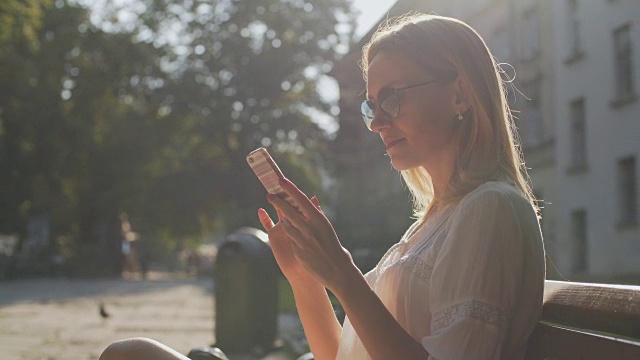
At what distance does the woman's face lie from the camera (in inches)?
107

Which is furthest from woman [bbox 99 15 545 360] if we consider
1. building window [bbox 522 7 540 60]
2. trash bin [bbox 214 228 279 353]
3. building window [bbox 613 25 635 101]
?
building window [bbox 522 7 540 60]

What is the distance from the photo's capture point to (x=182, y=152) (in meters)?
49.8

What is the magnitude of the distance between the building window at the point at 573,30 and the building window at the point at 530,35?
252 centimetres

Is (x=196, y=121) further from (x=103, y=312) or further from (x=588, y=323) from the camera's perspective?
(x=588, y=323)

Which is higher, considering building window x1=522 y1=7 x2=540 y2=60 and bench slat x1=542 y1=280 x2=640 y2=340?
building window x1=522 y1=7 x2=540 y2=60

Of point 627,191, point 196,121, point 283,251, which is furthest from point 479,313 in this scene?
point 196,121

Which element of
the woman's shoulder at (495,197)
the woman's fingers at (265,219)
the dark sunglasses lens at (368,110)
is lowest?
the woman's fingers at (265,219)

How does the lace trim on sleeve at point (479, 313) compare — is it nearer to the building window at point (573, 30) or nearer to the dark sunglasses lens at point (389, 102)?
the dark sunglasses lens at point (389, 102)

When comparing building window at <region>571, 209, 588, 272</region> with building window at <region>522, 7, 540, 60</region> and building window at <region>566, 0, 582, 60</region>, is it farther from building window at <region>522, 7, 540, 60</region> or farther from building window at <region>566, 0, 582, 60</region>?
building window at <region>522, 7, 540, 60</region>

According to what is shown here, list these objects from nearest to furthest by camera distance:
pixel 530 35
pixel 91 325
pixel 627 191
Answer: pixel 91 325
pixel 627 191
pixel 530 35

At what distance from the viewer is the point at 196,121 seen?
151 feet

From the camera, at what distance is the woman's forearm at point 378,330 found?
93.7 inches

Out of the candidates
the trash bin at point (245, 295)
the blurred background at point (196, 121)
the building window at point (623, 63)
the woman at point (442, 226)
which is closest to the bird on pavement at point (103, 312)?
the trash bin at point (245, 295)

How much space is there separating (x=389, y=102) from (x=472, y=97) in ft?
0.74
